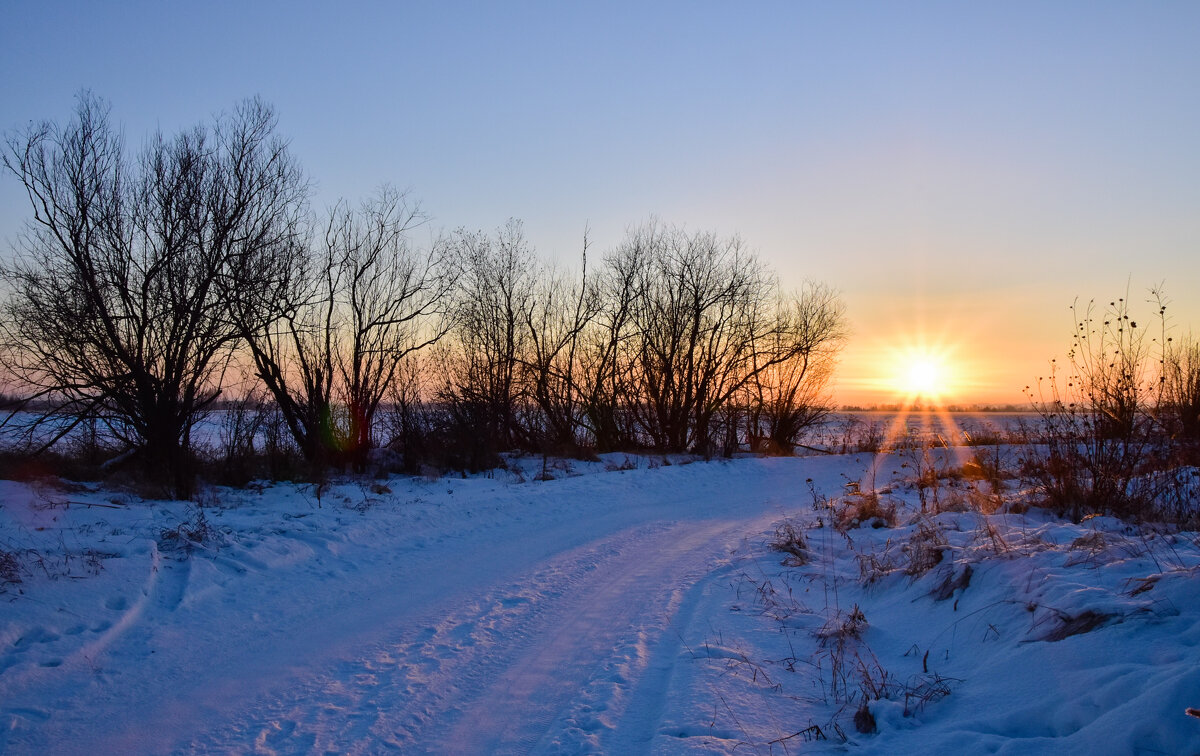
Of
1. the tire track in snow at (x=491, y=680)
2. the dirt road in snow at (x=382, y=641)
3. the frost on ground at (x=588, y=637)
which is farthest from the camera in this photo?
the dirt road in snow at (x=382, y=641)

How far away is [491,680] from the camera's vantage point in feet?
17.1

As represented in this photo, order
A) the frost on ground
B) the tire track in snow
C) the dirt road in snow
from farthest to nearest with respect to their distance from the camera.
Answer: the dirt road in snow
the tire track in snow
the frost on ground

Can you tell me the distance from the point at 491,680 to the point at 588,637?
1.16 m

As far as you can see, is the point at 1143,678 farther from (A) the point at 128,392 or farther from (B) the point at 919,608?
(A) the point at 128,392

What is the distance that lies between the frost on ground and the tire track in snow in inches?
0.9

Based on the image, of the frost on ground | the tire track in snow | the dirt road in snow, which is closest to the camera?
the frost on ground

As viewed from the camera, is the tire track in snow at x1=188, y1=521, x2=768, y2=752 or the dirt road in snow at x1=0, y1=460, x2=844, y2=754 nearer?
the tire track in snow at x1=188, y1=521, x2=768, y2=752

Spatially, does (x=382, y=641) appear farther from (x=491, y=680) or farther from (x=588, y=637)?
(x=588, y=637)

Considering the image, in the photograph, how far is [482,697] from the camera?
492cm

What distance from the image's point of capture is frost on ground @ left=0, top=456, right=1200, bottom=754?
13.7 feet

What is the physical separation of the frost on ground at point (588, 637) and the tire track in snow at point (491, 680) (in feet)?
0.08

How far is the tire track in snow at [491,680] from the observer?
4.35 m

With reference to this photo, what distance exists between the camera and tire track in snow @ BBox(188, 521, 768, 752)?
4352mm

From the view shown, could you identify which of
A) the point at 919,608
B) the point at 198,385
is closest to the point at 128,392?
the point at 198,385
